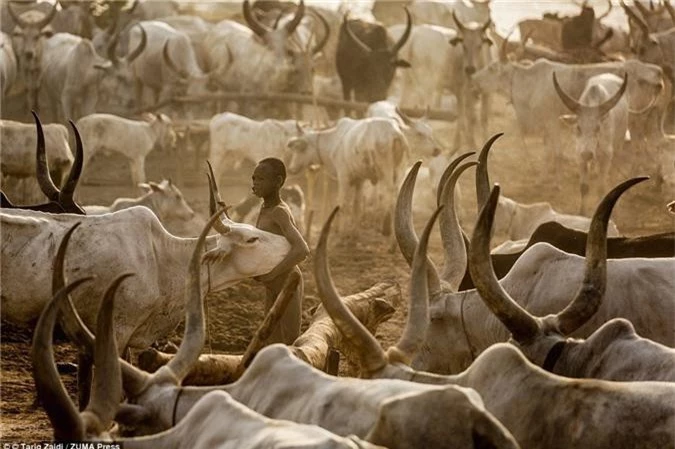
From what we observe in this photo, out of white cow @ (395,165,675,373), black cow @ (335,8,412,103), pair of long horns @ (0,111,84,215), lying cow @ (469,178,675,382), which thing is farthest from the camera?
black cow @ (335,8,412,103)

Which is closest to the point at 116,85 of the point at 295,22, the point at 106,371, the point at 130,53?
the point at 130,53

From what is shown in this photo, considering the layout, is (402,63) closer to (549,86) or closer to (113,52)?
(549,86)

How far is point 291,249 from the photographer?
28.1 ft

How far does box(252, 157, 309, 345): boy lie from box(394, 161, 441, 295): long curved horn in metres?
0.91

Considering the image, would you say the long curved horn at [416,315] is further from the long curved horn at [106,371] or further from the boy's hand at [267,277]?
the boy's hand at [267,277]

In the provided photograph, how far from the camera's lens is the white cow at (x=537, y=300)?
294 inches

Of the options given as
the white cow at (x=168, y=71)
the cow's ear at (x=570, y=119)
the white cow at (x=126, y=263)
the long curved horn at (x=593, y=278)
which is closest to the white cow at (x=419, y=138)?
the cow's ear at (x=570, y=119)

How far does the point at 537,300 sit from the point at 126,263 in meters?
2.29

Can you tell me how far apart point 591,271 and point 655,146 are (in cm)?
1070

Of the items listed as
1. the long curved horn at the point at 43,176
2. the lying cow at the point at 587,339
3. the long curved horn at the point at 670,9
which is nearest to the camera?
the lying cow at the point at 587,339

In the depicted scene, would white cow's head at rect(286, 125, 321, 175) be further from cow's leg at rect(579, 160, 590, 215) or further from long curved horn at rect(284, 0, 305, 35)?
long curved horn at rect(284, 0, 305, 35)

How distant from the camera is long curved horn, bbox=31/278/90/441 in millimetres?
5391

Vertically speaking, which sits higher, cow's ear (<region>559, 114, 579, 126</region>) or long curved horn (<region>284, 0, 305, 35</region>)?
long curved horn (<region>284, 0, 305, 35</region>)

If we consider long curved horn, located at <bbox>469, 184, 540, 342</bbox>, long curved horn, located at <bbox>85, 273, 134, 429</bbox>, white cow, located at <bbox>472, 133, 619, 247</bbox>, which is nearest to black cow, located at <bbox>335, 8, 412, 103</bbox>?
white cow, located at <bbox>472, 133, 619, 247</bbox>
